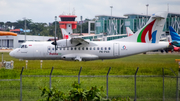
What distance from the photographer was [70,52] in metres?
32.8

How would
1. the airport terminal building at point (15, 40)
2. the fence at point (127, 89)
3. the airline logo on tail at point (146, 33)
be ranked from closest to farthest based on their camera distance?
the fence at point (127, 89) → the airline logo on tail at point (146, 33) → the airport terminal building at point (15, 40)

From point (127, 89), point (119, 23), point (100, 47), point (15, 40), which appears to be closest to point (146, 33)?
point (100, 47)

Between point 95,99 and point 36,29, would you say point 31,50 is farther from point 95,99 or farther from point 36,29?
point 36,29

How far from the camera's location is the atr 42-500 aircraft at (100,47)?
3119 centimetres

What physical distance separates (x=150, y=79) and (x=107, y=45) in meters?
18.0

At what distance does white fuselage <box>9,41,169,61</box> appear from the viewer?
31.4 m

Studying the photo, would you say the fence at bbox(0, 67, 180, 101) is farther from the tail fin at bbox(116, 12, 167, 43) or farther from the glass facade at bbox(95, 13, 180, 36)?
the glass facade at bbox(95, 13, 180, 36)

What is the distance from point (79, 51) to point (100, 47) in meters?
2.65

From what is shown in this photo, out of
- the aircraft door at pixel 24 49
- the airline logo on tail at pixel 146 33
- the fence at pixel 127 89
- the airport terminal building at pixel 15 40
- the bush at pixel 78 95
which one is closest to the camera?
the bush at pixel 78 95

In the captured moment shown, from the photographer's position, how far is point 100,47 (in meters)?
32.1

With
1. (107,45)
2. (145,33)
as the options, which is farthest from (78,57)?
(145,33)

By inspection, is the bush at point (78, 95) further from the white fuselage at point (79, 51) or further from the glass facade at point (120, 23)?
the glass facade at point (120, 23)

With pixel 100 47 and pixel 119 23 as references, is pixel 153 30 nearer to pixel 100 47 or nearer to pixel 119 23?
pixel 100 47

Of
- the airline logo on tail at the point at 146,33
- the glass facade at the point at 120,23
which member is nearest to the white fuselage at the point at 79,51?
the airline logo on tail at the point at 146,33
